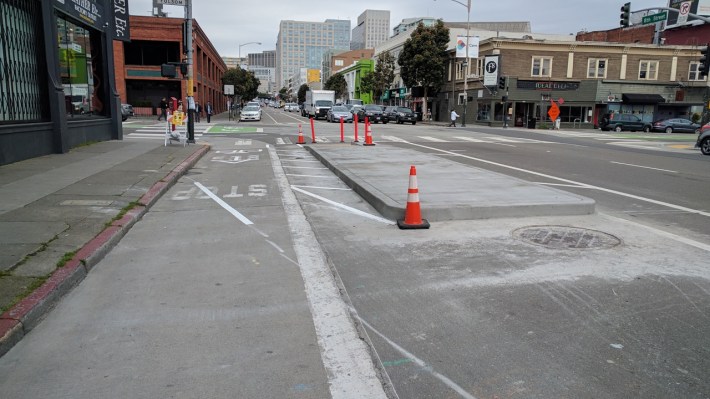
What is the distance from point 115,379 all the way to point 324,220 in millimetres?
4814

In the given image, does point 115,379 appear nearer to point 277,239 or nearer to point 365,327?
point 365,327

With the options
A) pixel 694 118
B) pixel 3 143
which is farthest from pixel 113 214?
pixel 694 118

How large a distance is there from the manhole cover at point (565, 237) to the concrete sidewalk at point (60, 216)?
521cm

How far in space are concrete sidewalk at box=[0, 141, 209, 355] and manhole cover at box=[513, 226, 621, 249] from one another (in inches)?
205

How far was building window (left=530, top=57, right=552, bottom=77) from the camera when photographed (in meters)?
52.2

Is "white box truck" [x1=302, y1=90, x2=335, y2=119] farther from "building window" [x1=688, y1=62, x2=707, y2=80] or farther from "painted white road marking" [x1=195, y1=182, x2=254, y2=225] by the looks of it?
"painted white road marking" [x1=195, y1=182, x2=254, y2=225]

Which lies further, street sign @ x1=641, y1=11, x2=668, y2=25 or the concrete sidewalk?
street sign @ x1=641, y1=11, x2=668, y2=25

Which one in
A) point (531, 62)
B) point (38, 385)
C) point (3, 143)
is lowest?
point (38, 385)

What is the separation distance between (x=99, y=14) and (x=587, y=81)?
46640 mm

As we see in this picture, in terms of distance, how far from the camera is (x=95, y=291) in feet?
16.5

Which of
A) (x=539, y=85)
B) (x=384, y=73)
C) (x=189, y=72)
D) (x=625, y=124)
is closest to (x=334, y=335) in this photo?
(x=189, y=72)

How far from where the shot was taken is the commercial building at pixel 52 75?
502 inches

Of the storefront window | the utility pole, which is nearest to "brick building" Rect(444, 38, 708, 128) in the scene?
the utility pole

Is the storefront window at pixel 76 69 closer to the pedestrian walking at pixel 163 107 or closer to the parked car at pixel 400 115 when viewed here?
the pedestrian walking at pixel 163 107
